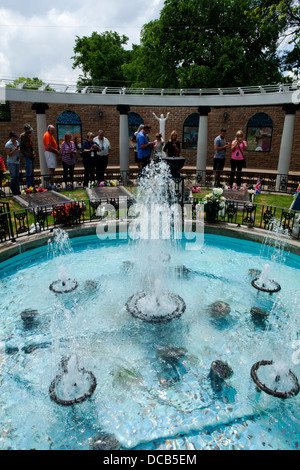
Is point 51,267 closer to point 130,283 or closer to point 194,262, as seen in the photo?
point 130,283

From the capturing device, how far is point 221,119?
17312mm

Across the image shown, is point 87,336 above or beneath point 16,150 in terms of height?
beneath

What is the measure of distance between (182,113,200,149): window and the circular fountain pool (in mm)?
12484

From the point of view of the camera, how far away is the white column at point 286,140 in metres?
12.6

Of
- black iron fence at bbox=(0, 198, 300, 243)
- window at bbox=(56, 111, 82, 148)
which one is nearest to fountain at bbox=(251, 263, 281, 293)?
black iron fence at bbox=(0, 198, 300, 243)

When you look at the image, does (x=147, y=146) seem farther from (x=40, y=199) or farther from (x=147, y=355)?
(x=147, y=355)

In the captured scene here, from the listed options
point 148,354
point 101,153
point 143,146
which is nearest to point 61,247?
point 148,354

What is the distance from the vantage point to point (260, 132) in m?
16.8

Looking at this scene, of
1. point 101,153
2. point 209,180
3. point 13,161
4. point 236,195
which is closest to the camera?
point 236,195

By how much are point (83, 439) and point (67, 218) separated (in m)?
5.92

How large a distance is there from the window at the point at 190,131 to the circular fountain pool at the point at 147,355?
12.5 meters

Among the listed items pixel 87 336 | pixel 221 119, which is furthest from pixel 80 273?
pixel 221 119

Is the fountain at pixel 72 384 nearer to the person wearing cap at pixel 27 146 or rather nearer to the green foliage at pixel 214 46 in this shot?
the person wearing cap at pixel 27 146

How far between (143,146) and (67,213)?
14.1 feet
